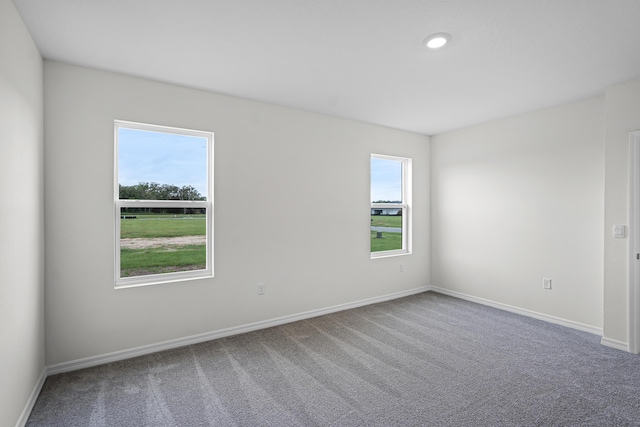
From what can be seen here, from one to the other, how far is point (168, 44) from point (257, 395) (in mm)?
2653

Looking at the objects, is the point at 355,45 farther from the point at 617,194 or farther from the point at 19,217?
the point at 617,194

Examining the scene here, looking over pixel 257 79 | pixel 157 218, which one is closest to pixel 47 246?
pixel 157 218

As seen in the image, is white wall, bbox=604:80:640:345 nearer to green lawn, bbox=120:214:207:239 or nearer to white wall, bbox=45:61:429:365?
white wall, bbox=45:61:429:365

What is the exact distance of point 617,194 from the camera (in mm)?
3086

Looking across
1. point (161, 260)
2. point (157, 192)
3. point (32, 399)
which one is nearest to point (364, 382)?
point (161, 260)

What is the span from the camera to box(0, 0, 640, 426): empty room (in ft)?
6.76

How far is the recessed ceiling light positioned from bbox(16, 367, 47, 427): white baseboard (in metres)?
3.59

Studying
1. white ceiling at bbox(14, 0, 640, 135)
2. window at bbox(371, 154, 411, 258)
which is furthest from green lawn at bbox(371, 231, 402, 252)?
white ceiling at bbox(14, 0, 640, 135)

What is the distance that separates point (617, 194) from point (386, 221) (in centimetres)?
260

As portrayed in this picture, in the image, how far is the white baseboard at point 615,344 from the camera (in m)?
3.04

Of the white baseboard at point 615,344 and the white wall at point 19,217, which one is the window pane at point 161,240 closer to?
the white wall at point 19,217

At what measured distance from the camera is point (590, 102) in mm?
3471

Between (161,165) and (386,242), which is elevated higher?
(161,165)

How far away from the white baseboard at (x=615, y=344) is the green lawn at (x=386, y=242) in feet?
8.35
